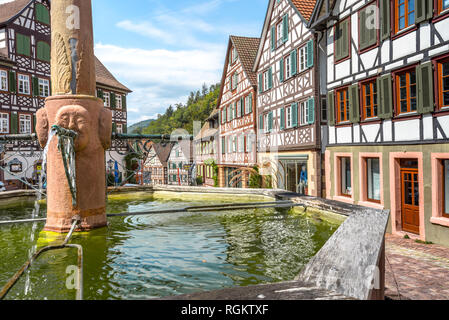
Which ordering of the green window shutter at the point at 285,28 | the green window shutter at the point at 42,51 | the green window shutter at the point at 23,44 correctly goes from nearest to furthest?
the green window shutter at the point at 285,28 < the green window shutter at the point at 23,44 < the green window shutter at the point at 42,51

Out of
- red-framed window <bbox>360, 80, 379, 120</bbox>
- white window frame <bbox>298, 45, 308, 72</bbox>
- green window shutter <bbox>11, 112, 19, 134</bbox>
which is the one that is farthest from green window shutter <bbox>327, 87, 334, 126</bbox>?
green window shutter <bbox>11, 112, 19, 134</bbox>

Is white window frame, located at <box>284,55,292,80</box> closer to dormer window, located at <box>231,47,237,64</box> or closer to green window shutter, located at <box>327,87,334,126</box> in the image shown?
green window shutter, located at <box>327,87,334,126</box>

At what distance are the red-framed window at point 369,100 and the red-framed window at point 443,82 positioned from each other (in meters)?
2.60

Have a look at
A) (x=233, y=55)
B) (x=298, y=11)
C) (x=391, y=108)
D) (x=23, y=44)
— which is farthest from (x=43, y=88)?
(x=391, y=108)

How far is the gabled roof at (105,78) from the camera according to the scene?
3038 cm

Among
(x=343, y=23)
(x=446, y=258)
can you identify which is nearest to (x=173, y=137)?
(x=446, y=258)

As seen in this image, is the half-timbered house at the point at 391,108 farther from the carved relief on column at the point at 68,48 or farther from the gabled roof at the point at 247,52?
the gabled roof at the point at 247,52

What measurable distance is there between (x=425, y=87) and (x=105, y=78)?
2776cm

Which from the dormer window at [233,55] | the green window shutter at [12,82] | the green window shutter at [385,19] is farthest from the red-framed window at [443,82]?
the green window shutter at [12,82]

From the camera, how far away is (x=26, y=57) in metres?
23.9

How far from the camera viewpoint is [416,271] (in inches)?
273

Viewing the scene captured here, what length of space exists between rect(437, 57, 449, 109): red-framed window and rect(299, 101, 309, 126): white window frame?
739cm

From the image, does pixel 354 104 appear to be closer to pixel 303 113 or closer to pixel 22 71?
pixel 303 113
